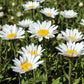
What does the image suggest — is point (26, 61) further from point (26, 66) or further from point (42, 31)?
point (42, 31)

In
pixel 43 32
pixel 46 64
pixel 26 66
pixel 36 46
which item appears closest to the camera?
pixel 26 66

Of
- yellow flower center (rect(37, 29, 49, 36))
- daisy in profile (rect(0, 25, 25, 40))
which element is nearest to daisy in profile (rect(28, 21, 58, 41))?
yellow flower center (rect(37, 29, 49, 36))

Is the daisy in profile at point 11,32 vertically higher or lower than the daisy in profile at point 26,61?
higher

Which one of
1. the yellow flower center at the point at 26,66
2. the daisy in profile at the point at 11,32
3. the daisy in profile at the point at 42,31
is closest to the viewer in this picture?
the yellow flower center at the point at 26,66

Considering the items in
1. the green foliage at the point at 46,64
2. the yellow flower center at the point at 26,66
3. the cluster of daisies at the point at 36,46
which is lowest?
the green foliage at the point at 46,64

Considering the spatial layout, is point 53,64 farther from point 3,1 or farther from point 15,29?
point 3,1

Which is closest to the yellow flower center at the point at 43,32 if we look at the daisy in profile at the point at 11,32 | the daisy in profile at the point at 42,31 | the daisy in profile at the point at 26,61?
the daisy in profile at the point at 42,31

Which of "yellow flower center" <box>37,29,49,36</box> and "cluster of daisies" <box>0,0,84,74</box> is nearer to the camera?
"cluster of daisies" <box>0,0,84,74</box>

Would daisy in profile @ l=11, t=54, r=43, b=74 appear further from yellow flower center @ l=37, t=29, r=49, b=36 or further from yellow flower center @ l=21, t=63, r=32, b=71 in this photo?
→ yellow flower center @ l=37, t=29, r=49, b=36

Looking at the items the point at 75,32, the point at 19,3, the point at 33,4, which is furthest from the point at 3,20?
the point at 75,32

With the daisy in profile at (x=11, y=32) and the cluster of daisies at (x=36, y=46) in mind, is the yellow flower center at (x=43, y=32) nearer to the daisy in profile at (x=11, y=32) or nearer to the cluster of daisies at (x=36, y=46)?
the cluster of daisies at (x=36, y=46)

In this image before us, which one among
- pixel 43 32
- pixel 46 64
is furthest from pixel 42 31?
pixel 46 64

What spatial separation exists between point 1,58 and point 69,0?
272 cm

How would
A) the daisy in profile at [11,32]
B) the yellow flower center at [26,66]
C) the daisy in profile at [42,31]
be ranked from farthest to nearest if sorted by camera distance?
the daisy in profile at [11,32] < the daisy in profile at [42,31] < the yellow flower center at [26,66]
